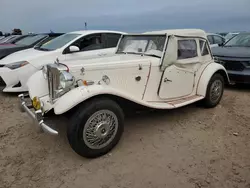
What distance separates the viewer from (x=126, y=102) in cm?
322

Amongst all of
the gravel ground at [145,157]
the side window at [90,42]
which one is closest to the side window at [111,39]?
the side window at [90,42]

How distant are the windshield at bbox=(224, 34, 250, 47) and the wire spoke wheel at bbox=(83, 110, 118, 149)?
5664 millimetres

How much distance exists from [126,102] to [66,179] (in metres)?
1.32

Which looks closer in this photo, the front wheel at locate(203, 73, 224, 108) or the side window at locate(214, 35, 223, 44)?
the front wheel at locate(203, 73, 224, 108)

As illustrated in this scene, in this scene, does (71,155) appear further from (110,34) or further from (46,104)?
(110,34)

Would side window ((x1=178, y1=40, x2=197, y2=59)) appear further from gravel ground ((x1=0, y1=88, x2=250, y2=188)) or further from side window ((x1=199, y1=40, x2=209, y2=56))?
gravel ground ((x1=0, y1=88, x2=250, y2=188))

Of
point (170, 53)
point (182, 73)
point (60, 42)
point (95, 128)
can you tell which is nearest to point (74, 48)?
point (60, 42)

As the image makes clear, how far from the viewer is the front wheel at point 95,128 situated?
2619 mm

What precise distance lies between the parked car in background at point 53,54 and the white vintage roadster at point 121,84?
4.88 feet

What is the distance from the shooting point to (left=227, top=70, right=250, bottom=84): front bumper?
555 cm

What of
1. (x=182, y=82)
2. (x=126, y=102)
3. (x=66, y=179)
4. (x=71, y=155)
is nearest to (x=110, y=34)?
(x=182, y=82)

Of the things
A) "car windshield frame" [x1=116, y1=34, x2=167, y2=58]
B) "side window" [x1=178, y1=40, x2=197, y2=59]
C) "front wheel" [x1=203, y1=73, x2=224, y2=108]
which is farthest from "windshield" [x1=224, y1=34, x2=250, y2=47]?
"car windshield frame" [x1=116, y1=34, x2=167, y2=58]

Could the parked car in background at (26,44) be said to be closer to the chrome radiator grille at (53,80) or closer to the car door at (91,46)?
the car door at (91,46)

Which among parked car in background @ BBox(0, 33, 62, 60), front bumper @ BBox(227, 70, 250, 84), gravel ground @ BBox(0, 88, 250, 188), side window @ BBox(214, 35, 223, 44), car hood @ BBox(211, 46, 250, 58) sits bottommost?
gravel ground @ BBox(0, 88, 250, 188)
